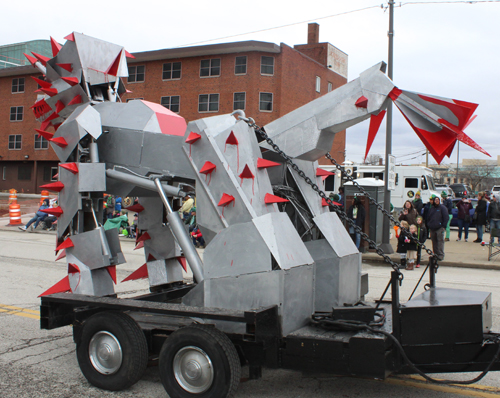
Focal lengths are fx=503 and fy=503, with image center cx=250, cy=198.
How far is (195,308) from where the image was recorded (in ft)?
13.5

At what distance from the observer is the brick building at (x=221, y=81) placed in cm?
3694

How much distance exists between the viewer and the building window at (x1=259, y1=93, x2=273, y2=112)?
37.4m

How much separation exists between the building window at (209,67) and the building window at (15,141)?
2005 cm

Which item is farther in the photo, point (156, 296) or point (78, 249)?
point (156, 296)

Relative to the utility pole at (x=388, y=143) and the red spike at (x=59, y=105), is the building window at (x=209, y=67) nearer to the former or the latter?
the utility pole at (x=388, y=143)

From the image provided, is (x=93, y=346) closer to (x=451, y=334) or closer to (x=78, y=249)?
(x=78, y=249)

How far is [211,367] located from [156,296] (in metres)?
2.16

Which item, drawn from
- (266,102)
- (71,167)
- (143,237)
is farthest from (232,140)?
(266,102)

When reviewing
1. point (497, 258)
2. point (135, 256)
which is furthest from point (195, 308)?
point (497, 258)

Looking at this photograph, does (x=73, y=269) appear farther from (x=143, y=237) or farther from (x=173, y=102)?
(x=173, y=102)

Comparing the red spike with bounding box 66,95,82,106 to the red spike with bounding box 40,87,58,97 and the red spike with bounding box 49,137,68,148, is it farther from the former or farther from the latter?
the red spike with bounding box 49,137,68,148

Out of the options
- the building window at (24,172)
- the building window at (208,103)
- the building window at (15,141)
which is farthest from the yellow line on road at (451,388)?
the building window at (24,172)

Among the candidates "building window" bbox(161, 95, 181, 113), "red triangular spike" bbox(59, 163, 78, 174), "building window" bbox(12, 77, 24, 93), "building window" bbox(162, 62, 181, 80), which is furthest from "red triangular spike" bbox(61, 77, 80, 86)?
"building window" bbox(12, 77, 24, 93)

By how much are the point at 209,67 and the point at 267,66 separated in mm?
4605
